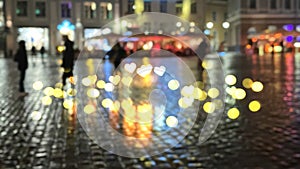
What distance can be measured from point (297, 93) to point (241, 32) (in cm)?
5828

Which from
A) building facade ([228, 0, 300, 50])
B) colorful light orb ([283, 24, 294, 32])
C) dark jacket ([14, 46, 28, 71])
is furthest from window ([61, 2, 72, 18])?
dark jacket ([14, 46, 28, 71])

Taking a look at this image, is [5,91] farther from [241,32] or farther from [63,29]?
[241,32]

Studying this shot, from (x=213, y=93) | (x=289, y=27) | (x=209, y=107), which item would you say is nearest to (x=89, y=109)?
(x=209, y=107)

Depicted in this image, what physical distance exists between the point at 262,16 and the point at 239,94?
197 feet

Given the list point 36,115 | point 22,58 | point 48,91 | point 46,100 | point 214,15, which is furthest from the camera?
point 214,15

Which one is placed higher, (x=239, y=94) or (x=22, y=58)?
(x=22, y=58)

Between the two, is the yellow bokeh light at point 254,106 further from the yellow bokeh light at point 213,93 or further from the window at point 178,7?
the window at point 178,7

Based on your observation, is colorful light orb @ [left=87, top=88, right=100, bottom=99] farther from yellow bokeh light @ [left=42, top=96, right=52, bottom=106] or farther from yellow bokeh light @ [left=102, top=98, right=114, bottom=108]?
yellow bokeh light @ [left=42, top=96, right=52, bottom=106]

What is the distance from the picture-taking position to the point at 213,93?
44.5 feet

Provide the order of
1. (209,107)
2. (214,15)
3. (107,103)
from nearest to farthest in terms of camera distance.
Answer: (209,107), (107,103), (214,15)

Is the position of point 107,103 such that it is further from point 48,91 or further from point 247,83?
point 247,83

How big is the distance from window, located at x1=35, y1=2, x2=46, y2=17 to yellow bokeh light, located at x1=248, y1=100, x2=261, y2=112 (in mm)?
47235

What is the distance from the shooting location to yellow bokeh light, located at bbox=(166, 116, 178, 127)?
27.5 feet

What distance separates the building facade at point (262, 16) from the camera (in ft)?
230
